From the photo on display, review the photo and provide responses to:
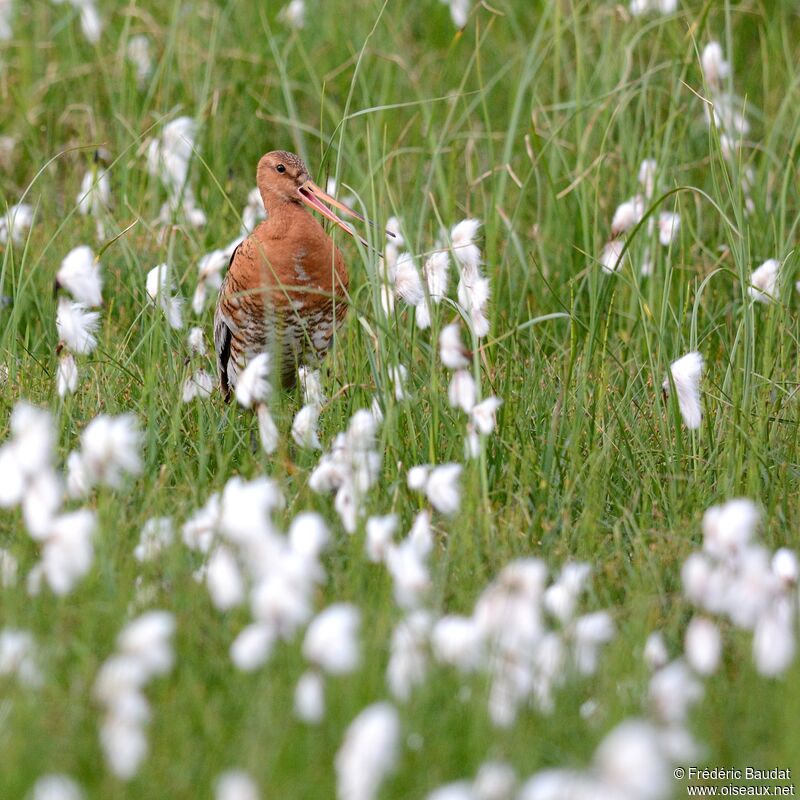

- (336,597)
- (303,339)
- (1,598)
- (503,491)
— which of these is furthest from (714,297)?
(1,598)

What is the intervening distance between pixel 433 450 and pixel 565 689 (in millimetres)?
1158

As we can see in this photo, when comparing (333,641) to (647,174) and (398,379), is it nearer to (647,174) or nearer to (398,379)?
(398,379)

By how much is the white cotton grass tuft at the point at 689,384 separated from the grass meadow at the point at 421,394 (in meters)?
0.16

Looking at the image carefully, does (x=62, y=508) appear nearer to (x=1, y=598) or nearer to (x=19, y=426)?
(x=1, y=598)

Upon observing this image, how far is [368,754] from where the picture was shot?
1997 millimetres

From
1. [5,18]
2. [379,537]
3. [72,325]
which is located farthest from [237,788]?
[5,18]

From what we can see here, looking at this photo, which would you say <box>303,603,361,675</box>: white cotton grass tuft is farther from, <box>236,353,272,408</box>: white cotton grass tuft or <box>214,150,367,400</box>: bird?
<box>214,150,367,400</box>: bird

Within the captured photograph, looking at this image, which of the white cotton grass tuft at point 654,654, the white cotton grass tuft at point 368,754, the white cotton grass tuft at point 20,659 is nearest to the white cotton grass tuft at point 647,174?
the white cotton grass tuft at point 654,654

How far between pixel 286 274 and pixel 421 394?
2.64ft

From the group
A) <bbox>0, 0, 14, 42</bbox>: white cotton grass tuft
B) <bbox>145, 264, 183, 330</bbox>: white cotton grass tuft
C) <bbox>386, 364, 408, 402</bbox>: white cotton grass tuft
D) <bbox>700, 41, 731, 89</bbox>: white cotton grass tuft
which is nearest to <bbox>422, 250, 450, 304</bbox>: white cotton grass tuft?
<bbox>386, 364, 408, 402</bbox>: white cotton grass tuft

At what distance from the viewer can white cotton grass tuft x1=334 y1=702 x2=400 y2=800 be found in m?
1.99

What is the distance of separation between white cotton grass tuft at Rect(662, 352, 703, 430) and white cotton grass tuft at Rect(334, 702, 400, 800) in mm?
1702

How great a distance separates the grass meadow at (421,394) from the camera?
8.11 feet

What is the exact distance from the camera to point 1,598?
2.83 meters
